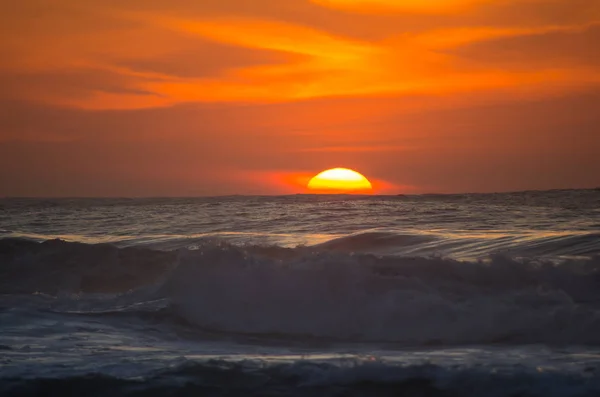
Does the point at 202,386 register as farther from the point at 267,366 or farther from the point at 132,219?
the point at 132,219

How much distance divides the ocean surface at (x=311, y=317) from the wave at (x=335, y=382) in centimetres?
2

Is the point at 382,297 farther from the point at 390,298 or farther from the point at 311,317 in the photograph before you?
the point at 311,317

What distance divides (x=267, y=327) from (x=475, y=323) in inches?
87.1

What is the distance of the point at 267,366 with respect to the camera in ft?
18.2

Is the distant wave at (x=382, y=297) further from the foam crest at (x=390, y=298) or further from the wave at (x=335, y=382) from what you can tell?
the wave at (x=335, y=382)

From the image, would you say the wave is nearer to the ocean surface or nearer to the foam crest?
the ocean surface

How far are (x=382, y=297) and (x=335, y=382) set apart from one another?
2.66 m

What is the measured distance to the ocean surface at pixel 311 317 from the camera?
16.9 feet

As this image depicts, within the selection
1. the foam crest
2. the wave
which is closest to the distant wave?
the foam crest

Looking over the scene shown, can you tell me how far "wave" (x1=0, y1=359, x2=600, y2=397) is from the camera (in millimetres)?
4930

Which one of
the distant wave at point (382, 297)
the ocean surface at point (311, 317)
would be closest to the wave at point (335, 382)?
the ocean surface at point (311, 317)

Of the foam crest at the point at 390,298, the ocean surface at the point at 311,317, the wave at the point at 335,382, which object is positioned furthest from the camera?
the foam crest at the point at 390,298

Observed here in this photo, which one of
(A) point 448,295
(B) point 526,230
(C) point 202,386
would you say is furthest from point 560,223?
(C) point 202,386

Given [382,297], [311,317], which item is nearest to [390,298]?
[382,297]
